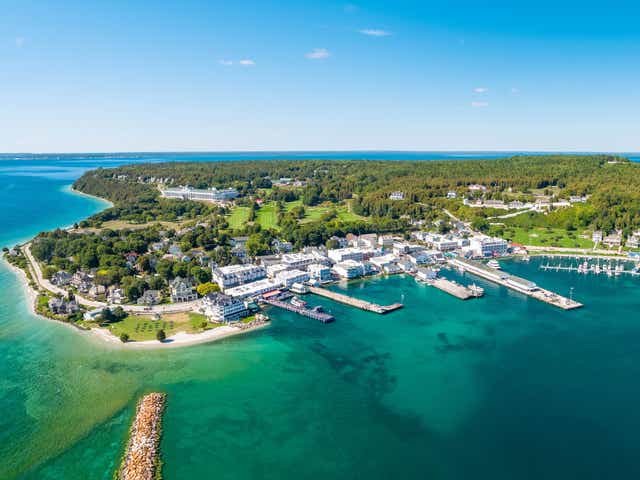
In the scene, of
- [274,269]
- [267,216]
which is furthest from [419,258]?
[267,216]

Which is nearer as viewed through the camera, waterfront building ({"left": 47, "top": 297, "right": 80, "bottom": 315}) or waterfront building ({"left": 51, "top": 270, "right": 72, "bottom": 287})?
waterfront building ({"left": 47, "top": 297, "right": 80, "bottom": 315})

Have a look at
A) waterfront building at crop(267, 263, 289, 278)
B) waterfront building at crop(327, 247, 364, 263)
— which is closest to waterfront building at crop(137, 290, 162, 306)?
waterfront building at crop(267, 263, 289, 278)

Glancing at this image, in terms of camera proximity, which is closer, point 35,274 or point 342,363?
point 342,363

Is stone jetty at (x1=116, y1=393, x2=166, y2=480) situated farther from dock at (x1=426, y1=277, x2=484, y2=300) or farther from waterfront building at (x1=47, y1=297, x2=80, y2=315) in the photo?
dock at (x1=426, y1=277, x2=484, y2=300)

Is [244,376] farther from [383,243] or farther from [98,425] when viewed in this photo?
[383,243]

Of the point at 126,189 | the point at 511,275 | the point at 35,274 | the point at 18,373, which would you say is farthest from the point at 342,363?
the point at 126,189

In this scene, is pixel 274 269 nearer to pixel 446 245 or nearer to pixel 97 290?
pixel 97 290
